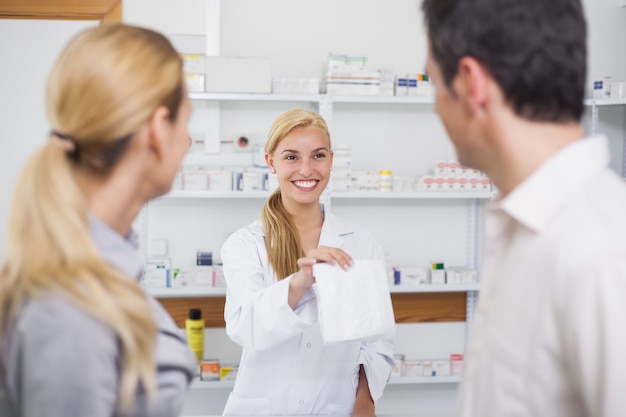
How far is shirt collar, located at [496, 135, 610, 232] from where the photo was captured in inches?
35.9

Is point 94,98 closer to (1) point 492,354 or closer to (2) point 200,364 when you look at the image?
(1) point 492,354

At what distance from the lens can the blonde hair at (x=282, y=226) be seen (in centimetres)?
204

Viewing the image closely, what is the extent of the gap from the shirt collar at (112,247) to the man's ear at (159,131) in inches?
5.2

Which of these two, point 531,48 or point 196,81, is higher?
point 196,81

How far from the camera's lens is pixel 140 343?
0.91 m

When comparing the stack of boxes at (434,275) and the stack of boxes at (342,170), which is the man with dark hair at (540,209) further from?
the stack of boxes at (434,275)

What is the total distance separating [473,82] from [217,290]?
2485 millimetres

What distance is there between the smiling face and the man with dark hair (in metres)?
1.08

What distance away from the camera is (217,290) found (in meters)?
3.28

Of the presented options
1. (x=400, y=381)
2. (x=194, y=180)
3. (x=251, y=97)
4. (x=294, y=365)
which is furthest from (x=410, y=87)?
(x=294, y=365)

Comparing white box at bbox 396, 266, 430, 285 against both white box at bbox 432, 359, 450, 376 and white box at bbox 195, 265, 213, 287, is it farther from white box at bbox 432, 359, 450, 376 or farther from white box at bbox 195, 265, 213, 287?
white box at bbox 195, 265, 213, 287

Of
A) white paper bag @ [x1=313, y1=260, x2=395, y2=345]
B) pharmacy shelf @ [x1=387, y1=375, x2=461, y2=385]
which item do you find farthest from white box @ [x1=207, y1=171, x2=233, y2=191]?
white paper bag @ [x1=313, y1=260, x2=395, y2=345]

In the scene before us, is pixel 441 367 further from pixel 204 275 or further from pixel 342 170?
pixel 204 275

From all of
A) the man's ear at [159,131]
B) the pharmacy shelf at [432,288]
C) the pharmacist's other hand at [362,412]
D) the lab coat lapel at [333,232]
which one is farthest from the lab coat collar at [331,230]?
the pharmacy shelf at [432,288]
